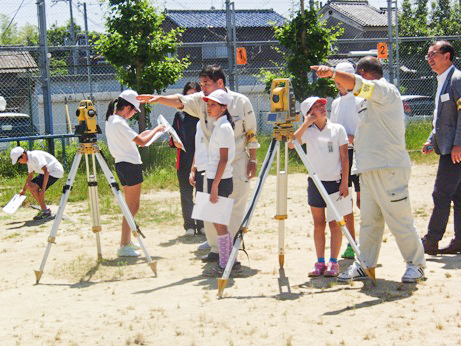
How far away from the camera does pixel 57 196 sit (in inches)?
502

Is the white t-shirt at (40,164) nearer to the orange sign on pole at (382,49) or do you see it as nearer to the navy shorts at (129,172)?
the navy shorts at (129,172)

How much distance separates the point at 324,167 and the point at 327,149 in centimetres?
16

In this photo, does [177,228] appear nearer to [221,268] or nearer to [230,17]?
[221,268]

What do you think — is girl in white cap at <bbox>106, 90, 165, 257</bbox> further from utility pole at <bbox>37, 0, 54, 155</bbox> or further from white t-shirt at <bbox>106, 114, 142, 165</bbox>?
utility pole at <bbox>37, 0, 54, 155</bbox>

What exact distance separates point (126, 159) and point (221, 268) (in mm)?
1799

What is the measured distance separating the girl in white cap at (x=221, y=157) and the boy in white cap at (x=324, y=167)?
0.65 m

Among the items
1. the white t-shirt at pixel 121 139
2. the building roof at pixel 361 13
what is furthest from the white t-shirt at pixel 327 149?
the building roof at pixel 361 13

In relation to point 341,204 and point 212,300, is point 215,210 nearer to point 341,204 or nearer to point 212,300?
point 212,300

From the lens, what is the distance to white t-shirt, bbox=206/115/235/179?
22.7 feet

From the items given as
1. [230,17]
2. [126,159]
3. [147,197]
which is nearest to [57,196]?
[147,197]

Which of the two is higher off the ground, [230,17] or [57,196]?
[230,17]

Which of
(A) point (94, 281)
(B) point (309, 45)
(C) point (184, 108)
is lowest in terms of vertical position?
(A) point (94, 281)

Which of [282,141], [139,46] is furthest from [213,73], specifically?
[139,46]

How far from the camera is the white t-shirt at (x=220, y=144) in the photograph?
6.91 metres
